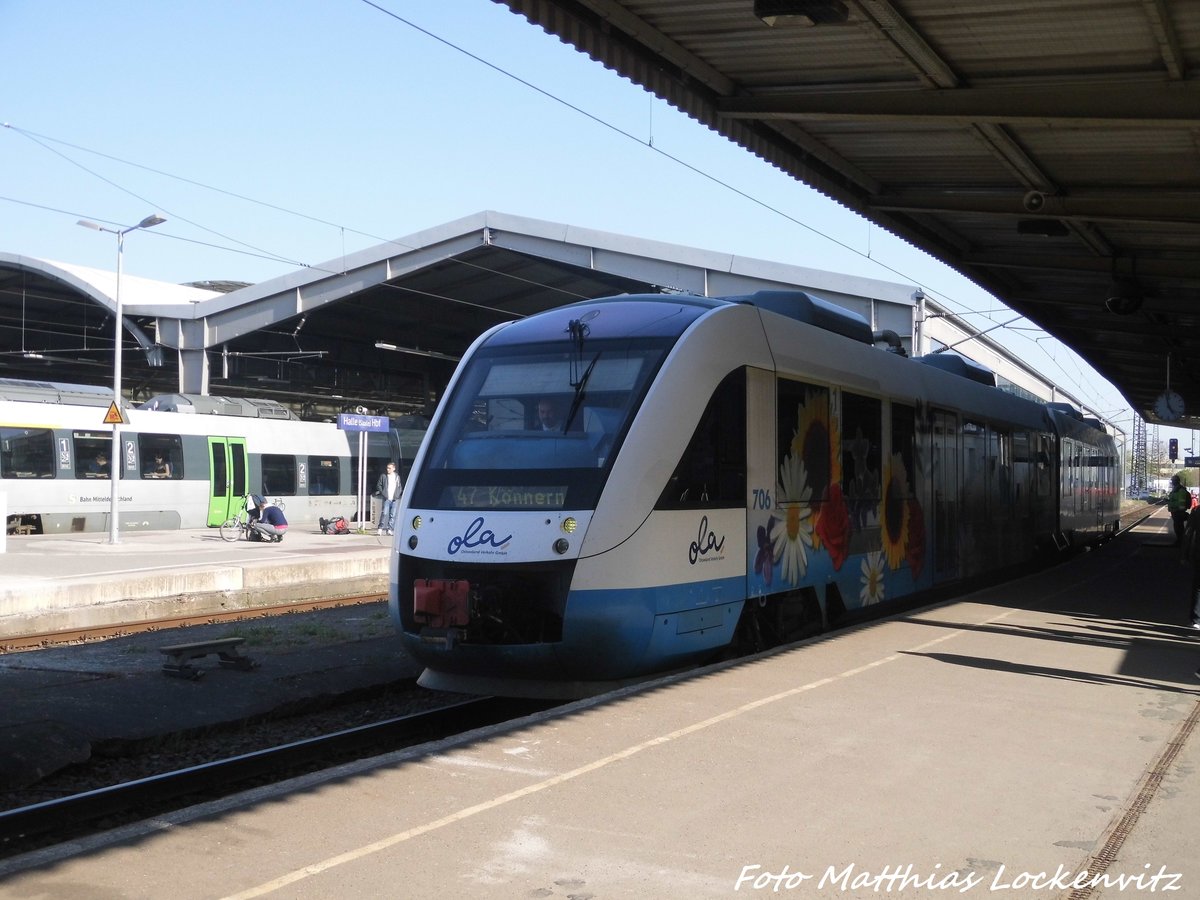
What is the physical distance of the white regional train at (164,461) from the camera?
25.2 m

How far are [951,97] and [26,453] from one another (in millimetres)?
20964

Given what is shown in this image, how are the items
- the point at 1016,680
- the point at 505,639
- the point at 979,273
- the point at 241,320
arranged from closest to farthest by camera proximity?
the point at 505,639 < the point at 1016,680 < the point at 979,273 < the point at 241,320

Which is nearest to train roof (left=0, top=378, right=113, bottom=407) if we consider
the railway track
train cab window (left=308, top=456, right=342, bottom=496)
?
train cab window (left=308, top=456, right=342, bottom=496)

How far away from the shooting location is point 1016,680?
8.79m

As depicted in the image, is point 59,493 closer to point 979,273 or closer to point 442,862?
point 979,273

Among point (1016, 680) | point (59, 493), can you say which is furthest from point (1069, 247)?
point (59, 493)

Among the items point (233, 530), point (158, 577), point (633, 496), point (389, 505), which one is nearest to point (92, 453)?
point (233, 530)

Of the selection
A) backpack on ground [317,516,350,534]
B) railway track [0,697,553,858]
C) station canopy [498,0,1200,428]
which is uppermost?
station canopy [498,0,1200,428]

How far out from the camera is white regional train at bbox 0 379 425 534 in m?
25.2

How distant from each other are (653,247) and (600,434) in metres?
22.5

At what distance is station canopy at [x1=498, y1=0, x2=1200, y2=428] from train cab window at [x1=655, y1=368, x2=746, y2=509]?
2775mm

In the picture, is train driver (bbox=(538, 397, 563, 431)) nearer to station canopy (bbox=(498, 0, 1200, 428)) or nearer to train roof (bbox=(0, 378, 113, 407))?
station canopy (bbox=(498, 0, 1200, 428))

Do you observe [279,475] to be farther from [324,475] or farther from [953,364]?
[953,364]

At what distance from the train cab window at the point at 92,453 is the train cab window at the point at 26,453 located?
593mm
